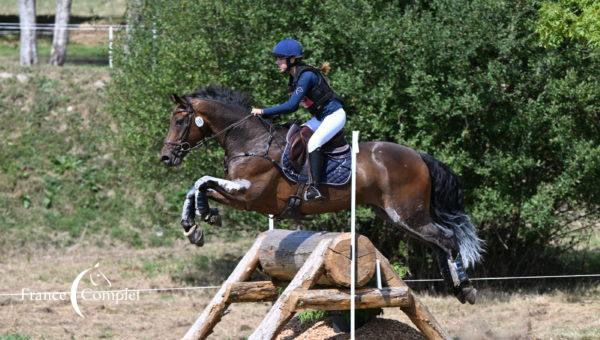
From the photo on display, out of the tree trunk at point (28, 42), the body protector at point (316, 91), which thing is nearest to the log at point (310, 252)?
the body protector at point (316, 91)

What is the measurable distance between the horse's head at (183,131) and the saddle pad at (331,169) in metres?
0.89

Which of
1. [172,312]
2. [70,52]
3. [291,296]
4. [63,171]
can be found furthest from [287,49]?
[70,52]

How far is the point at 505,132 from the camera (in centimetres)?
1394

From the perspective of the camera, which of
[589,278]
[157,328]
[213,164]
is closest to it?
[157,328]

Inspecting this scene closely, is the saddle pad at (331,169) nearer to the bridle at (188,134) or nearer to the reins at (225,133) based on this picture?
the reins at (225,133)

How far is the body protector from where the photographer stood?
365 inches

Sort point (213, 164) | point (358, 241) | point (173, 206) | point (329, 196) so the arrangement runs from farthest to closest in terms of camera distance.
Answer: point (173, 206)
point (213, 164)
point (329, 196)
point (358, 241)

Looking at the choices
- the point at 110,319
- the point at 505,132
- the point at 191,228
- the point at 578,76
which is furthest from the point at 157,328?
the point at 578,76

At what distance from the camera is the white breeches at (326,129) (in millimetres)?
9453

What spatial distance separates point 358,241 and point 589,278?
8562 mm

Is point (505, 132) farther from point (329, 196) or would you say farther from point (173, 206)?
point (173, 206)

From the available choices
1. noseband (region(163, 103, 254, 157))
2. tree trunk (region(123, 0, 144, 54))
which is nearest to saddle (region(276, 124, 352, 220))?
noseband (region(163, 103, 254, 157))

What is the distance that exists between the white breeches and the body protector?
15 centimetres

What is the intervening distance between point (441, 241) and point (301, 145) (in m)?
1.78
